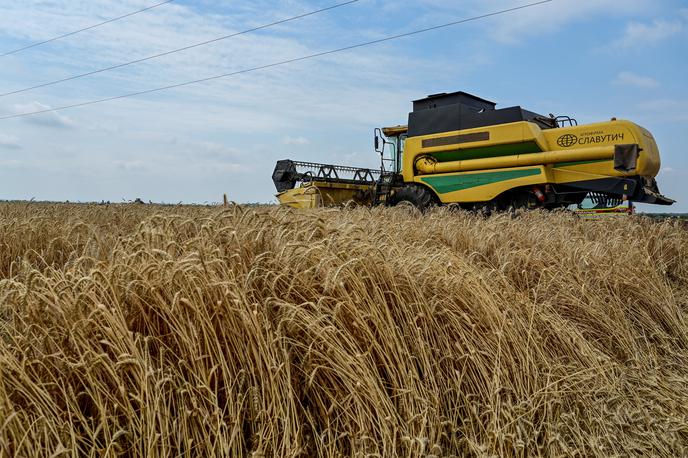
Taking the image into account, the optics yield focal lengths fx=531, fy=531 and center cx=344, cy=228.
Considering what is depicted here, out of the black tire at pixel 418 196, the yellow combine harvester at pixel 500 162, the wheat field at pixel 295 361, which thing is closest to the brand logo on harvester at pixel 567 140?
the yellow combine harvester at pixel 500 162

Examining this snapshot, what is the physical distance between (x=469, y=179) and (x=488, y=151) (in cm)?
62

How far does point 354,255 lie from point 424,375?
0.68 m

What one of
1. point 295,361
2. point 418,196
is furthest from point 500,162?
point 295,361

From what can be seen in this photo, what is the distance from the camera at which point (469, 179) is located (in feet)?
32.6

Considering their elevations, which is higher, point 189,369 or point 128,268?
point 128,268

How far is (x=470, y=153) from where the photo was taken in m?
10.1

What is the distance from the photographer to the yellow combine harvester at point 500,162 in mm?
8633

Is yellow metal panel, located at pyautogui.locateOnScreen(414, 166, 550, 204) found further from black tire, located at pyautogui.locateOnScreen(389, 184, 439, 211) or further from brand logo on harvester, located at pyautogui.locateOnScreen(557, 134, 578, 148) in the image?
brand logo on harvester, located at pyautogui.locateOnScreen(557, 134, 578, 148)

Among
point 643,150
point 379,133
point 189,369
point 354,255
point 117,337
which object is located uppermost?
point 379,133

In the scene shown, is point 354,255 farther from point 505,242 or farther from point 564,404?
point 505,242

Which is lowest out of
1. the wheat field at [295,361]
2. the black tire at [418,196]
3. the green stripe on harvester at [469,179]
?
the wheat field at [295,361]

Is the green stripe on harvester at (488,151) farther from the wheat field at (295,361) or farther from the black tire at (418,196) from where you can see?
the wheat field at (295,361)

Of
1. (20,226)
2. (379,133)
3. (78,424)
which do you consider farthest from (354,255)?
(379,133)

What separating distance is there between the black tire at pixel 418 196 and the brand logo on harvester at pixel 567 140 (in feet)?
8.21
